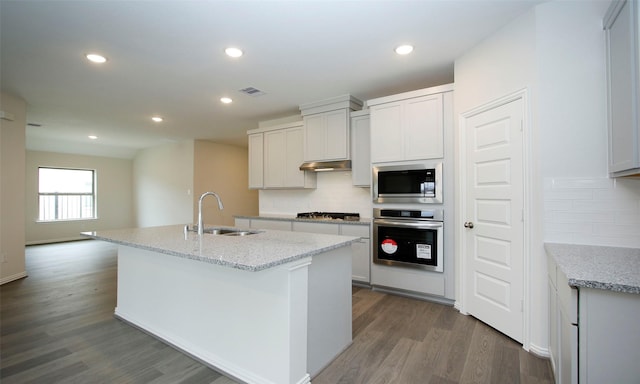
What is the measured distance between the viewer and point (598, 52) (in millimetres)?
1982

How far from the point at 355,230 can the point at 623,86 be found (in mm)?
2691

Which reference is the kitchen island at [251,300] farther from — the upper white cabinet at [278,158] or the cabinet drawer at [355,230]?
the upper white cabinet at [278,158]

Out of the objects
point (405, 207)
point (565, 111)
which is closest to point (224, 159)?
point (405, 207)

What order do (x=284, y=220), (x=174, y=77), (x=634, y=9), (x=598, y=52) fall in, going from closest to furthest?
(x=634, y=9) < (x=598, y=52) < (x=174, y=77) < (x=284, y=220)

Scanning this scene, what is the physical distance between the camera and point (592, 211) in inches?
79.1

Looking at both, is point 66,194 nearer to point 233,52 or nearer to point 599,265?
point 233,52

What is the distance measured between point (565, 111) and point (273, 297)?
91.7 inches

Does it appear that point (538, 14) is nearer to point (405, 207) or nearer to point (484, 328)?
point (405, 207)

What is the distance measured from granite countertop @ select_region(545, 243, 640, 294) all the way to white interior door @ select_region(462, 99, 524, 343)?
37cm

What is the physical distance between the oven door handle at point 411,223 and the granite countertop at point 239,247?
1.33 meters

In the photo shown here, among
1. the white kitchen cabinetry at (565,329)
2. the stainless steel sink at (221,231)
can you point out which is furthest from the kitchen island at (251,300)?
the white kitchen cabinetry at (565,329)

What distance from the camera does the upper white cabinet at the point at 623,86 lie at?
1.53 meters

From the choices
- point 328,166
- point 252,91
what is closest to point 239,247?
point 328,166

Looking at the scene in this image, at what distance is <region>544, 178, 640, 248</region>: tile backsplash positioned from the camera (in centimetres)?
192
